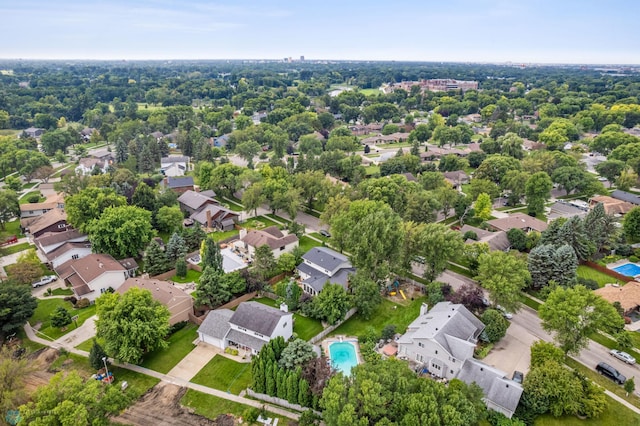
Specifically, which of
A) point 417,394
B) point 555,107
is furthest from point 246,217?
point 555,107

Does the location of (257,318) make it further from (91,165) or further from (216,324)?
(91,165)

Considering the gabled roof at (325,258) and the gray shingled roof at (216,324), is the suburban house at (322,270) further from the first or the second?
the gray shingled roof at (216,324)

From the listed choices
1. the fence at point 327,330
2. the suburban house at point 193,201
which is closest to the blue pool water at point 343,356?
the fence at point 327,330

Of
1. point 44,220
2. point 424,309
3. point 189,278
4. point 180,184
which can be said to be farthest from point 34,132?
point 424,309

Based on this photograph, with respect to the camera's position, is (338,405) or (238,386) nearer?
(338,405)

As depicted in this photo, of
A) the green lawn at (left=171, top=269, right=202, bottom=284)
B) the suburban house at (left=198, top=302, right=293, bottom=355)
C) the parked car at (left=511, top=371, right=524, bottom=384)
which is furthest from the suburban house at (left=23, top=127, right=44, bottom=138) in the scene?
the parked car at (left=511, top=371, right=524, bottom=384)

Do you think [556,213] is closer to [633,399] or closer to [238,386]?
[633,399]
